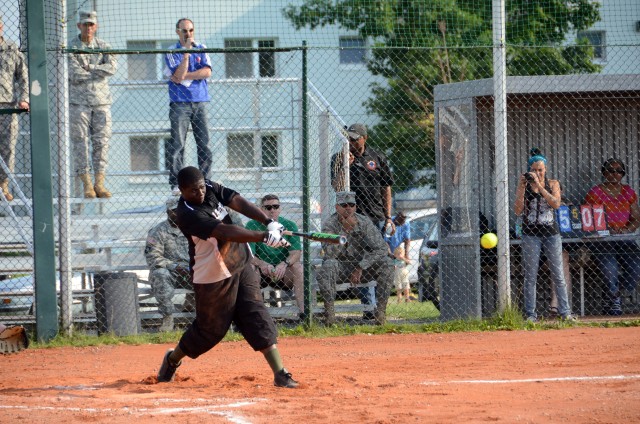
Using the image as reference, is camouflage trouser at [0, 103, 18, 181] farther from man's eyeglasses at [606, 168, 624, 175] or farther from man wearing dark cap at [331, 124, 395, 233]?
man's eyeglasses at [606, 168, 624, 175]

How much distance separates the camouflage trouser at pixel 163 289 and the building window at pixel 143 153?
11.1 ft

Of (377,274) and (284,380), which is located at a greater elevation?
(377,274)

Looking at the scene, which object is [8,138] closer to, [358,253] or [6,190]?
[6,190]

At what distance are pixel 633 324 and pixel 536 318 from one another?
1.13 metres

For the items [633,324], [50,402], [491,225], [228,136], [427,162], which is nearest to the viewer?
[50,402]

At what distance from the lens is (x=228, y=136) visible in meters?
13.4

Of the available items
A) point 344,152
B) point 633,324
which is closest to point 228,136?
point 344,152

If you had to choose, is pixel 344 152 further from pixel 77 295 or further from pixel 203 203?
pixel 203 203

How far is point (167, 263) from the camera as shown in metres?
11.4

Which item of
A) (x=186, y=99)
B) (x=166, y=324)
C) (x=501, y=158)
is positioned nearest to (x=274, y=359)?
(x=166, y=324)

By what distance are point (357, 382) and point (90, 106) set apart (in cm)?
589

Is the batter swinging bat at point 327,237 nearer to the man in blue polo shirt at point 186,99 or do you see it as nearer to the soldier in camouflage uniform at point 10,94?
the man in blue polo shirt at point 186,99

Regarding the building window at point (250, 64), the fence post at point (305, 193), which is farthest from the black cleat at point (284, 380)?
the building window at point (250, 64)

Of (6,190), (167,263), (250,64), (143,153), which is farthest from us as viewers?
(250,64)
